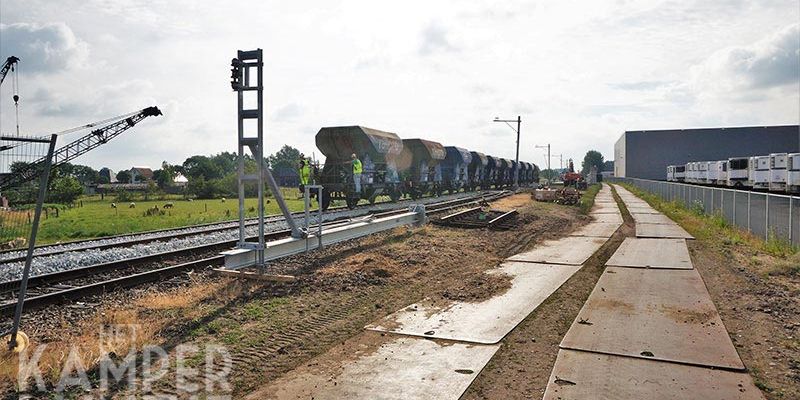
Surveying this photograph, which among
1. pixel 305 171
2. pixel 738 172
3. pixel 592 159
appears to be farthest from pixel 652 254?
pixel 592 159

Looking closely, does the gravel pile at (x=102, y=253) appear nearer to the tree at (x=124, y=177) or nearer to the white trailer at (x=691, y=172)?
the white trailer at (x=691, y=172)

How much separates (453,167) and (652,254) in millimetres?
A: 24600

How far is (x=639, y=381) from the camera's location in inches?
165

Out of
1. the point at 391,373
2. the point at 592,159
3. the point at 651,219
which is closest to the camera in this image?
the point at 391,373

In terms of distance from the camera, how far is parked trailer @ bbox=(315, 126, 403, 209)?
21000 millimetres

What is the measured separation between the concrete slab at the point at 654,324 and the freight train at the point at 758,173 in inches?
963

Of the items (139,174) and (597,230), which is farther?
(139,174)

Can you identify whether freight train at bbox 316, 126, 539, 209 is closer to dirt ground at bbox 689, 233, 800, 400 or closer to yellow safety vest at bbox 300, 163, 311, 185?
yellow safety vest at bbox 300, 163, 311, 185

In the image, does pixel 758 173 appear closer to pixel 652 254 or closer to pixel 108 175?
pixel 652 254

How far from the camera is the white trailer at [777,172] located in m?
28.3

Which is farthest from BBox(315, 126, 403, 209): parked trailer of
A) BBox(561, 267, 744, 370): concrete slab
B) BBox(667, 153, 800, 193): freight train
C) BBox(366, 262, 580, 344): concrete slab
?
BBox(667, 153, 800, 193): freight train

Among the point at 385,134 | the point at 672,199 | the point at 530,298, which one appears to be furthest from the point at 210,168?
the point at 530,298

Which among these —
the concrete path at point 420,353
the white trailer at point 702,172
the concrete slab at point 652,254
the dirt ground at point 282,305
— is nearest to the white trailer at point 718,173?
the white trailer at point 702,172

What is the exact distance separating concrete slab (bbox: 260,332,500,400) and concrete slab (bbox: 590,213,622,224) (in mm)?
15486
